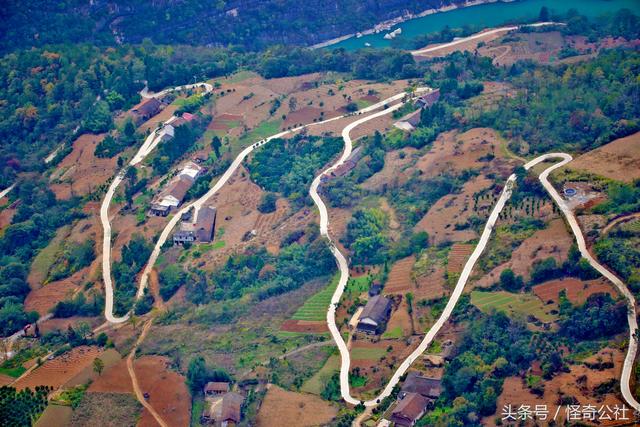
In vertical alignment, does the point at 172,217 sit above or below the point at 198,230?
above

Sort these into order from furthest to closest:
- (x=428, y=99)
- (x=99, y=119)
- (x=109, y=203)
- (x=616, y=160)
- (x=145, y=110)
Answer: (x=145, y=110), (x=99, y=119), (x=428, y=99), (x=109, y=203), (x=616, y=160)

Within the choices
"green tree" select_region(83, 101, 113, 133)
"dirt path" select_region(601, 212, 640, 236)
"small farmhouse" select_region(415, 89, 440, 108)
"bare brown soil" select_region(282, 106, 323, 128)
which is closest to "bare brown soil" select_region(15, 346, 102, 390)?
"bare brown soil" select_region(282, 106, 323, 128)

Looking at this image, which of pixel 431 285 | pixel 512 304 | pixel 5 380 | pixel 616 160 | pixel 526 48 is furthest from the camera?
pixel 526 48

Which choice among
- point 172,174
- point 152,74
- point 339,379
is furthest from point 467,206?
point 152,74

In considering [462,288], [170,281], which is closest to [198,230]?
[170,281]

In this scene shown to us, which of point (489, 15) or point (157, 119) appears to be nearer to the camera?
point (157, 119)

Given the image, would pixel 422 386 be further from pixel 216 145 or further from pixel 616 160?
pixel 216 145
